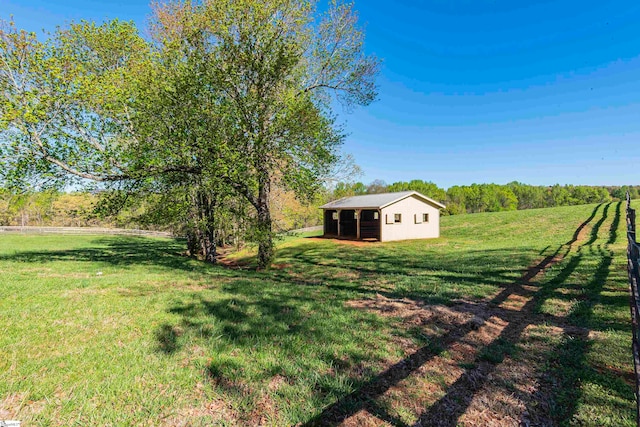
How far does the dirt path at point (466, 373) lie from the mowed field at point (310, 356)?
0.06 feet

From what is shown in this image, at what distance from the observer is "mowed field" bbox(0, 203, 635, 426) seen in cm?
271

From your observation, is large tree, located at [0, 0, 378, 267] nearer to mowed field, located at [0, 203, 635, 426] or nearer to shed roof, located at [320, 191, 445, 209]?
mowed field, located at [0, 203, 635, 426]

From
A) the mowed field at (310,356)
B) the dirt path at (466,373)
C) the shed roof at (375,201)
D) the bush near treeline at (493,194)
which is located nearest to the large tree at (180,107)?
the mowed field at (310,356)

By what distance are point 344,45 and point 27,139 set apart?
13037 mm

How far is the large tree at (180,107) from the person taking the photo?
9.57 metres

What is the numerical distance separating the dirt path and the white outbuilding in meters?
18.9

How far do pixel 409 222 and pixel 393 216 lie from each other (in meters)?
1.93

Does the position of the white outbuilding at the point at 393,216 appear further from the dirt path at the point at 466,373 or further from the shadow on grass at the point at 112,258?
the dirt path at the point at 466,373

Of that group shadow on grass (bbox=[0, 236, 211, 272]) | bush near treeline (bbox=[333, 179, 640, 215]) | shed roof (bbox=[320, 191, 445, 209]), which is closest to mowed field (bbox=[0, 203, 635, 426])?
shadow on grass (bbox=[0, 236, 211, 272])

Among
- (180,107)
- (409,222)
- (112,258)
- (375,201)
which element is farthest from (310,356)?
(409,222)

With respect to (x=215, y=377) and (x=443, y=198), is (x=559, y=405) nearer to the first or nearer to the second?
(x=215, y=377)

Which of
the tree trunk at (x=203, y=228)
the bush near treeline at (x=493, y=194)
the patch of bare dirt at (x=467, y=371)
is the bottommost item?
the patch of bare dirt at (x=467, y=371)

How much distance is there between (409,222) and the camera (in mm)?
26047

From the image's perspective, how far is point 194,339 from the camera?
398 centimetres
